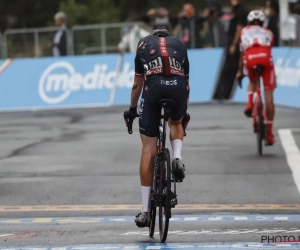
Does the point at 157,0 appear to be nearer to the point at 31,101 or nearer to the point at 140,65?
the point at 31,101

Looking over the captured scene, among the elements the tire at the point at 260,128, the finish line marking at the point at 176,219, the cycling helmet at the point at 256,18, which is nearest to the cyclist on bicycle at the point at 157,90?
the finish line marking at the point at 176,219

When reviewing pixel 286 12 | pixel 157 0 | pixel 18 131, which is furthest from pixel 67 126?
pixel 157 0

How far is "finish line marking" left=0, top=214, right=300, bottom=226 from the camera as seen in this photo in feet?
29.8

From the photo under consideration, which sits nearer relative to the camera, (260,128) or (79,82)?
(260,128)

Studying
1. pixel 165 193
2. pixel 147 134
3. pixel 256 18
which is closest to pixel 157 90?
pixel 147 134

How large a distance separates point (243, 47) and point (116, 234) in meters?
6.71

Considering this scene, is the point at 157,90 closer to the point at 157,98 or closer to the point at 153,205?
the point at 157,98

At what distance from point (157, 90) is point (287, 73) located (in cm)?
1420

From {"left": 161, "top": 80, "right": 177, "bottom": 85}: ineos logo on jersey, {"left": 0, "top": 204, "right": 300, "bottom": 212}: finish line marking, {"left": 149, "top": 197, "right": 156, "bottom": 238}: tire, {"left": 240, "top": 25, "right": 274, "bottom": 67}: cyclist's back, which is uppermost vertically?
{"left": 161, "top": 80, "right": 177, "bottom": 85}: ineos logo on jersey

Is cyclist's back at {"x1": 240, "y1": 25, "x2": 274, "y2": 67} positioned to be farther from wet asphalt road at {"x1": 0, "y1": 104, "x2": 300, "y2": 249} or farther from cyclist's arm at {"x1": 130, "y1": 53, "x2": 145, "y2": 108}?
cyclist's arm at {"x1": 130, "y1": 53, "x2": 145, "y2": 108}

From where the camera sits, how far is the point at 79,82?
25.1 meters

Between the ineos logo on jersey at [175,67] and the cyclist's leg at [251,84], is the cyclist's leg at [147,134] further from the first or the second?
the cyclist's leg at [251,84]

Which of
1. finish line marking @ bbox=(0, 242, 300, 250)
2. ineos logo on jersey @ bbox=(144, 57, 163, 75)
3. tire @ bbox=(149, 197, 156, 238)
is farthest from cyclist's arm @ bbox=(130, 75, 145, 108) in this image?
finish line marking @ bbox=(0, 242, 300, 250)

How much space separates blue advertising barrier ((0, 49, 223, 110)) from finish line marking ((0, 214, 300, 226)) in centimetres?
1522
